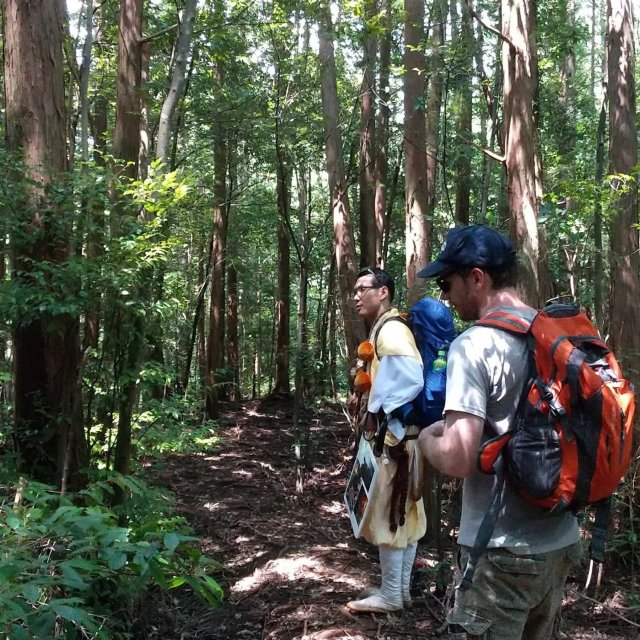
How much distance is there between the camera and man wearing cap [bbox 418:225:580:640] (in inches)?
74.5

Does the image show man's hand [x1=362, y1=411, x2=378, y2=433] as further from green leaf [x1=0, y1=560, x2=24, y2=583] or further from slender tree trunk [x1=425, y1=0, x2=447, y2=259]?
slender tree trunk [x1=425, y1=0, x2=447, y2=259]

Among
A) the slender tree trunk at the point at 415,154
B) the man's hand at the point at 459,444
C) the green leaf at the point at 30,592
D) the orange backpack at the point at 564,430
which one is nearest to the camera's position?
the orange backpack at the point at 564,430

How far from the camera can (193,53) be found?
9.92 meters

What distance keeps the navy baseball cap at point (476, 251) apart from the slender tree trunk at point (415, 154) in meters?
4.19

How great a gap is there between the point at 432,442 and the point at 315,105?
9.50 m

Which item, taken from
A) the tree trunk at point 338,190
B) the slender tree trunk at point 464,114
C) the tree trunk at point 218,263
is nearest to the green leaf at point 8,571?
the slender tree trunk at point 464,114

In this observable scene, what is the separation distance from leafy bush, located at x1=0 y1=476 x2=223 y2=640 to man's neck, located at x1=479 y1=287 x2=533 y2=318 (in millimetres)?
1591

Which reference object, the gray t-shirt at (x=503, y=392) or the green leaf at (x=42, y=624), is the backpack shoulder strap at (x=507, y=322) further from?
the green leaf at (x=42, y=624)

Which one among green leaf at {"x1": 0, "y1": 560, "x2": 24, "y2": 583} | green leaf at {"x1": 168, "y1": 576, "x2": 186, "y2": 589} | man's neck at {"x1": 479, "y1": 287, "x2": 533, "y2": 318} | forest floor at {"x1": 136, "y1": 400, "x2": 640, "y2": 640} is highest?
man's neck at {"x1": 479, "y1": 287, "x2": 533, "y2": 318}

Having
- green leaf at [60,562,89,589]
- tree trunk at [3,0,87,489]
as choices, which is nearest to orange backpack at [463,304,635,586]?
green leaf at [60,562,89,589]

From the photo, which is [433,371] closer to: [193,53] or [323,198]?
[193,53]

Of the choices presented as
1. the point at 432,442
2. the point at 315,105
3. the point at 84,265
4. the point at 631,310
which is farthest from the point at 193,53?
the point at 432,442

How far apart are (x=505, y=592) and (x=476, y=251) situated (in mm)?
1122

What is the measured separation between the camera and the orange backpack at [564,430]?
69.2 inches
